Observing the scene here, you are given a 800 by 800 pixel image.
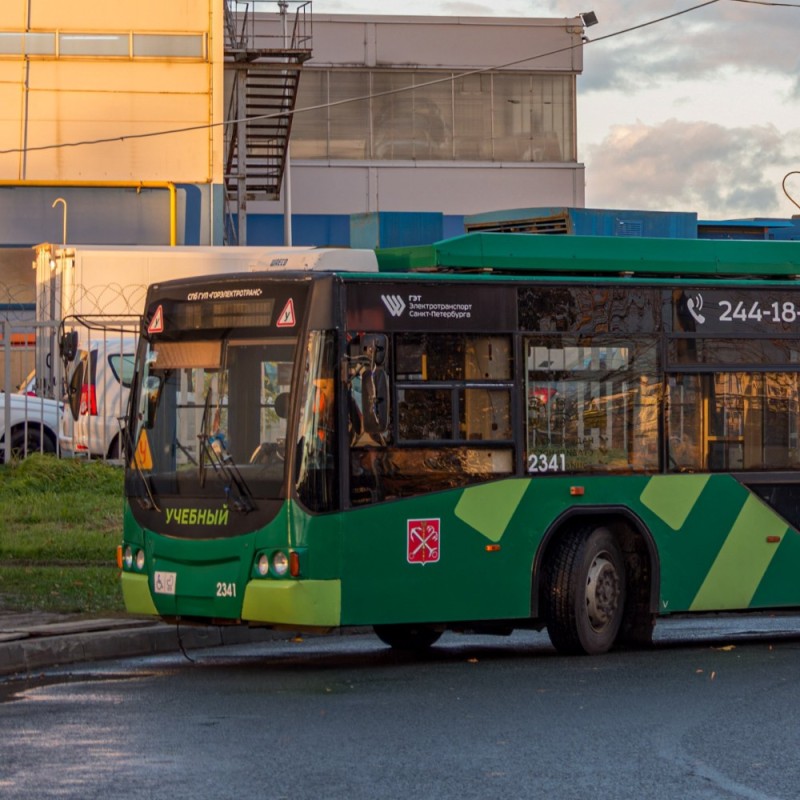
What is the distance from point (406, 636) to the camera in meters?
13.1

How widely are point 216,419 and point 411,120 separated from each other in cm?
5051

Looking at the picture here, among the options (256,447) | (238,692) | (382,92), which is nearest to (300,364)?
(256,447)

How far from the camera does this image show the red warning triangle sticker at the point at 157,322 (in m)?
12.1

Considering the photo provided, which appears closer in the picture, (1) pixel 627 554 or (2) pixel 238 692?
(2) pixel 238 692

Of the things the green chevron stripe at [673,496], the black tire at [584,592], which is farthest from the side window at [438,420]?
the green chevron stripe at [673,496]

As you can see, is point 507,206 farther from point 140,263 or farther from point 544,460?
point 544,460

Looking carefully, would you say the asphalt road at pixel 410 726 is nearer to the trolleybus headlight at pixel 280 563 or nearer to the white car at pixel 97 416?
the trolleybus headlight at pixel 280 563

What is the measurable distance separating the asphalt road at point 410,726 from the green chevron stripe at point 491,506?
0.93 metres

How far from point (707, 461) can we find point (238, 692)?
429 cm

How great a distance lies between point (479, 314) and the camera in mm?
12016

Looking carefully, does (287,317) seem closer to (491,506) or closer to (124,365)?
(491,506)

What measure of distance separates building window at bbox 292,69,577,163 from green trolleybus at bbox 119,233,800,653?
4813cm

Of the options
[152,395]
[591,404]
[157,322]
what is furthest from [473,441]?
[157,322]

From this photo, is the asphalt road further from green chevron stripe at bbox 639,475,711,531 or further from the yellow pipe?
the yellow pipe
